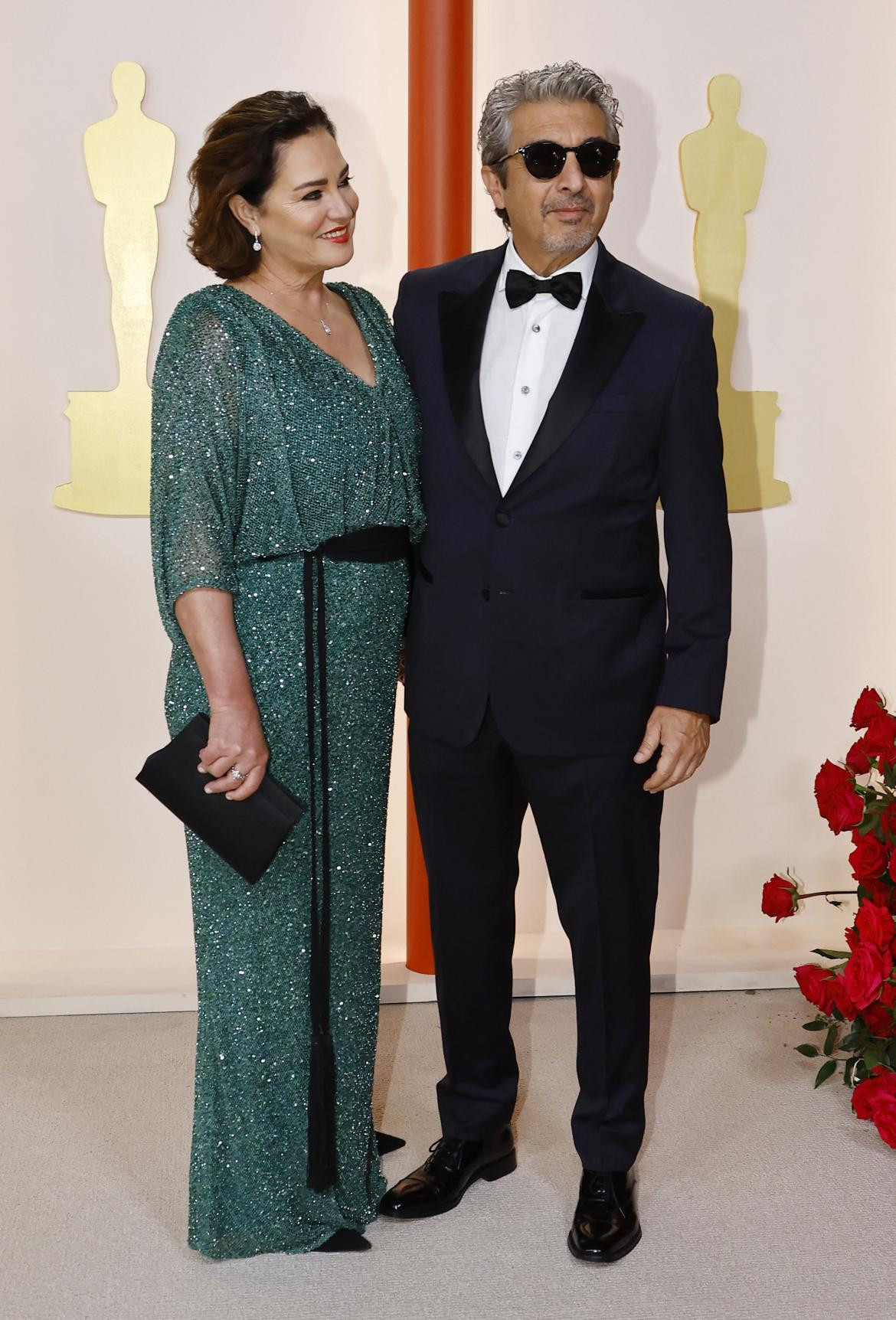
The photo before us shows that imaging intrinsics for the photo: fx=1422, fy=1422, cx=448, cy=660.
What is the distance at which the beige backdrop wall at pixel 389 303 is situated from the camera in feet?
10.2

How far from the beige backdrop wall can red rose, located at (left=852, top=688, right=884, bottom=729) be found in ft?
2.63

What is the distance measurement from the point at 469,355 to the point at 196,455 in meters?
0.46

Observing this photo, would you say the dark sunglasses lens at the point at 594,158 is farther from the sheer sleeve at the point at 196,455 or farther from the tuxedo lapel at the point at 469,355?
the sheer sleeve at the point at 196,455

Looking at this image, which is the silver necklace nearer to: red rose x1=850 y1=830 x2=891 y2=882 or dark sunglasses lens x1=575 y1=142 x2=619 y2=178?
dark sunglasses lens x1=575 y1=142 x2=619 y2=178

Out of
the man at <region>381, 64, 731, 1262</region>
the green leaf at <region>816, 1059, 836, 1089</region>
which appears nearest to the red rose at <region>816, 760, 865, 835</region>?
the green leaf at <region>816, 1059, 836, 1089</region>

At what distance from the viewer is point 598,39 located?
319 cm

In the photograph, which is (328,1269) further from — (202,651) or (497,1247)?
(202,651)

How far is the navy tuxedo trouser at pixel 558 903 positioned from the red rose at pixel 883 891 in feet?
1.98

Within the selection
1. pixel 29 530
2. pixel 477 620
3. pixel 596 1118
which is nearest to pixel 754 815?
pixel 596 1118

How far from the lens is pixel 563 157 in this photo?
2.07 meters

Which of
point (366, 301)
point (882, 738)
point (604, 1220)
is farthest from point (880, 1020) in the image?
point (366, 301)

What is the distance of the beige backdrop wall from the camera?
312 centimetres

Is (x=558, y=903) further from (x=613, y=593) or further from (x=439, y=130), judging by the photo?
(x=439, y=130)

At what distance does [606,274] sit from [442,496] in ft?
1.38
